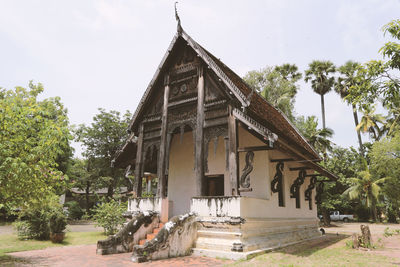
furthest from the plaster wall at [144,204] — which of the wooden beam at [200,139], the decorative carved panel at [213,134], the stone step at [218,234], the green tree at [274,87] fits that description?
the green tree at [274,87]

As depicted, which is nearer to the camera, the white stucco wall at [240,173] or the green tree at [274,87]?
the white stucco wall at [240,173]

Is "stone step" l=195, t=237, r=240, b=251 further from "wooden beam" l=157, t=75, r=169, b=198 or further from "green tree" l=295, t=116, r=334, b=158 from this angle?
"green tree" l=295, t=116, r=334, b=158

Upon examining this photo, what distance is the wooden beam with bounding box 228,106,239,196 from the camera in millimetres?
8711

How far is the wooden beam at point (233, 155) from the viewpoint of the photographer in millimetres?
8711

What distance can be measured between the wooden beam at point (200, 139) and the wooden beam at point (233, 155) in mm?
1037

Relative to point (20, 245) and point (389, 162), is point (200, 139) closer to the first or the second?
point (20, 245)

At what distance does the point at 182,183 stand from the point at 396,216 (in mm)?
38508

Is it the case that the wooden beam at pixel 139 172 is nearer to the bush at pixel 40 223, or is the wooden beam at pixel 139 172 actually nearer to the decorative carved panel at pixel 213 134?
the decorative carved panel at pixel 213 134

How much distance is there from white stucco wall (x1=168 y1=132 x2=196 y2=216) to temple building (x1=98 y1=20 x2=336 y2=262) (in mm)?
44

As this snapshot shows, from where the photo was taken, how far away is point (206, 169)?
31.6ft

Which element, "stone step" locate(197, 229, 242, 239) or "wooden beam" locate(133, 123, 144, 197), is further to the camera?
"wooden beam" locate(133, 123, 144, 197)

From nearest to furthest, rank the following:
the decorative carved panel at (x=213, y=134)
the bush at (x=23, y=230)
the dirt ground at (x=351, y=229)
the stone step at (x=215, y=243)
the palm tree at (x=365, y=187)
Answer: the stone step at (x=215, y=243) → the decorative carved panel at (x=213, y=134) → the bush at (x=23, y=230) → the dirt ground at (x=351, y=229) → the palm tree at (x=365, y=187)

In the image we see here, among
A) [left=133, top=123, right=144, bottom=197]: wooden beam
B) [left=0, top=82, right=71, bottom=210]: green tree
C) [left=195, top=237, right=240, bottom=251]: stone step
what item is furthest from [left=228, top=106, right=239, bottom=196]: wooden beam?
[left=0, top=82, right=71, bottom=210]: green tree

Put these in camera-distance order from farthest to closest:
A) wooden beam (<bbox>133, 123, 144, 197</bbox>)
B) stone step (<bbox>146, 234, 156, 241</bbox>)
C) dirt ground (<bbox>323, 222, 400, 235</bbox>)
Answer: dirt ground (<bbox>323, 222, 400, 235</bbox>) → wooden beam (<bbox>133, 123, 144, 197</bbox>) → stone step (<bbox>146, 234, 156, 241</bbox>)
